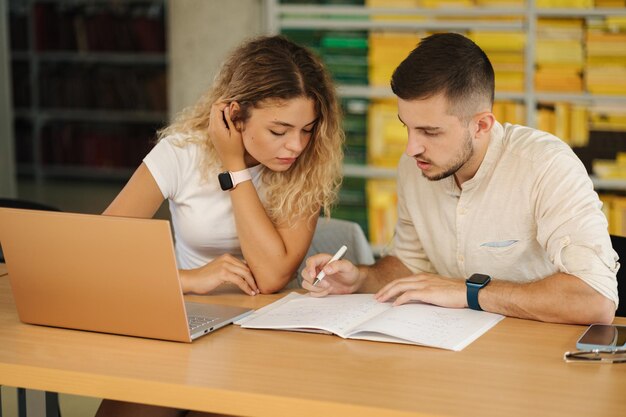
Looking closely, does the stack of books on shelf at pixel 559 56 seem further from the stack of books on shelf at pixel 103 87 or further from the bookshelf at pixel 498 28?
the stack of books on shelf at pixel 103 87

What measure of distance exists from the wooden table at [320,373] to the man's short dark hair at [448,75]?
0.52 m

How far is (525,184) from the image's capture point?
217 centimetres

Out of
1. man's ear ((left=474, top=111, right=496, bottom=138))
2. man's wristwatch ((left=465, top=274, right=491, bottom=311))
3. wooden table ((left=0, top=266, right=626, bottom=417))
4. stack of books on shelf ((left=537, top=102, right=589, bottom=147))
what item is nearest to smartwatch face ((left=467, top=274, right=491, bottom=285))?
man's wristwatch ((left=465, top=274, right=491, bottom=311))

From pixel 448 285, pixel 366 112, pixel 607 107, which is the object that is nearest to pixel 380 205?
pixel 366 112

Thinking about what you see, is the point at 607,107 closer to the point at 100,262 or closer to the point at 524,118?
the point at 524,118

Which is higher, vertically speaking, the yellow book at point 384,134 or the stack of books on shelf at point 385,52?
the stack of books on shelf at point 385,52

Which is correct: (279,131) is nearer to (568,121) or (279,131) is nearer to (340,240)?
(340,240)

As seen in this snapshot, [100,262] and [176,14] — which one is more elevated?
[176,14]

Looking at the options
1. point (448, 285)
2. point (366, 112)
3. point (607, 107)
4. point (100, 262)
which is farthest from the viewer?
point (366, 112)

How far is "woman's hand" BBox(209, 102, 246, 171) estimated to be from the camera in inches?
96.2

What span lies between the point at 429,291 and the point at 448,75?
18.9 inches

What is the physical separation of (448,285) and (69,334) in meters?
0.79

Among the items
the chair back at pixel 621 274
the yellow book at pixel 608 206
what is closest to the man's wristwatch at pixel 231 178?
the chair back at pixel 621 274

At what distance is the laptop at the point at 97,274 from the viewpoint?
175cm
